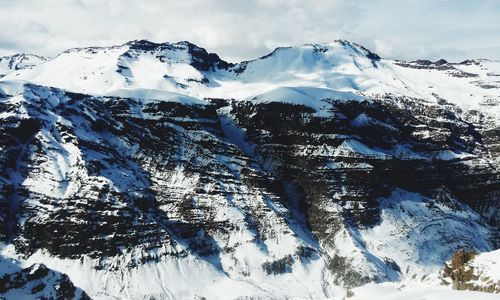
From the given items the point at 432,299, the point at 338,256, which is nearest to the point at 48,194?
the point at 338,256

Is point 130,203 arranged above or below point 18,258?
above

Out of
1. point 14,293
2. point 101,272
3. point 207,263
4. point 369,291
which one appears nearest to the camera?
point 369,291

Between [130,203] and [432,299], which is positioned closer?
[432,299]

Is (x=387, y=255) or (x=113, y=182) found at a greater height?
(x=113, y=182)

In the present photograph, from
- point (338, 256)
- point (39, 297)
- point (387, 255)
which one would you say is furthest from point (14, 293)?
point (387, 255)

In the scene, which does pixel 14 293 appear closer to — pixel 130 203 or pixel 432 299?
pixel 130 203

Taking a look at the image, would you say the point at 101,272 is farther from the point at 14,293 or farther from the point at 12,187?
the point at 12,187

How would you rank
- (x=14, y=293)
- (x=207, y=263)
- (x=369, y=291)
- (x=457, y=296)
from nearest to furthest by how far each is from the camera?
(x=457, y=296)
(x=369, y=291)
(x=14, y=293)
(x=207, y=263)

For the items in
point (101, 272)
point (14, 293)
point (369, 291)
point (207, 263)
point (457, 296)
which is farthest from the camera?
point (207, 263)

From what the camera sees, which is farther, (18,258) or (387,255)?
(387,255)
